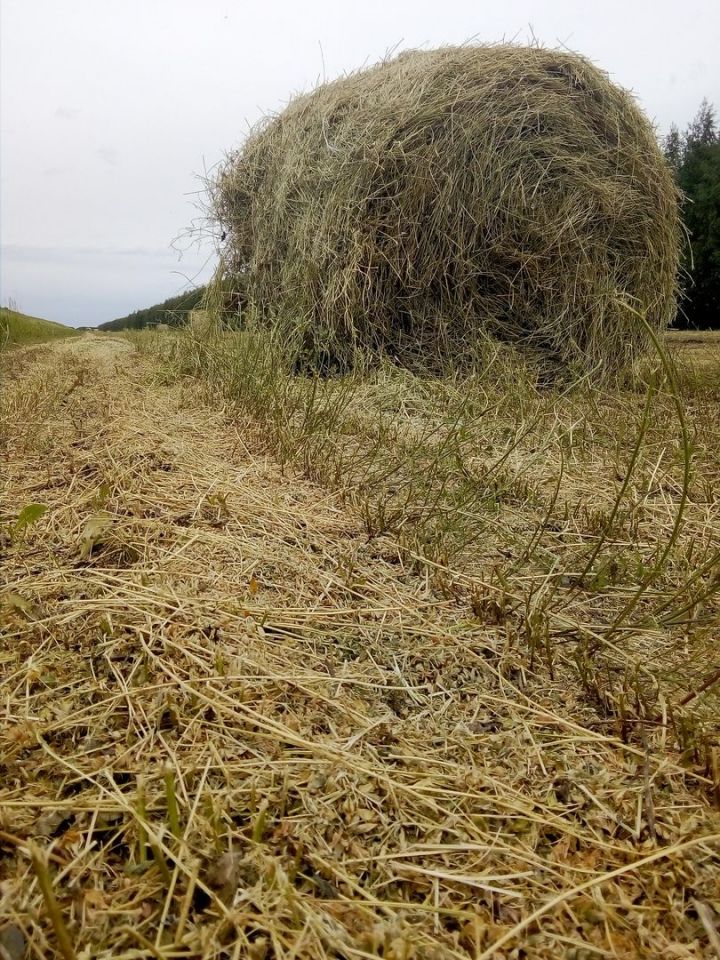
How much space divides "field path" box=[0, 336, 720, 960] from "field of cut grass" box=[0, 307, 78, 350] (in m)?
6.12

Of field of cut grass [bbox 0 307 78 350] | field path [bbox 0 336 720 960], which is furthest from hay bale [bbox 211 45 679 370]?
field of cut grass [bbox 0 307 78 350]

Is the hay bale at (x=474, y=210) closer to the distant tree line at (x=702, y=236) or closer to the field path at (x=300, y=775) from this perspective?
the field path at (x=300, y=775)

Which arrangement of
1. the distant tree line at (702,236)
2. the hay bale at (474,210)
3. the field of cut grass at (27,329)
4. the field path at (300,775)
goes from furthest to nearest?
the distant tree line at (702,236), the field of cut grass at (27,329), the hay bale at (474,210), the field path at (300,775)

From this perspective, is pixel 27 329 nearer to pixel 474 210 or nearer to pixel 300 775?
pixel 474 210

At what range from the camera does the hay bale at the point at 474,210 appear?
3992mm

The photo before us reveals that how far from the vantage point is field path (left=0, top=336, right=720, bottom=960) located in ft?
2.79

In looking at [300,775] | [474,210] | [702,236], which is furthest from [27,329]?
[702,236]

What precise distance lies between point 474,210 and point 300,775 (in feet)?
12.2

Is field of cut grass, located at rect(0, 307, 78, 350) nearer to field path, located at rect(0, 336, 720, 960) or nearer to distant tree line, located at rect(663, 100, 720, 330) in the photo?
field path, located at rect(0, 336, 720, 960)

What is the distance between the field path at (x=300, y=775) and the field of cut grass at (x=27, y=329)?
612 cm

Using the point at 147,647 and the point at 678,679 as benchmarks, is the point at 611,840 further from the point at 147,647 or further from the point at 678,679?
the point at 147,647

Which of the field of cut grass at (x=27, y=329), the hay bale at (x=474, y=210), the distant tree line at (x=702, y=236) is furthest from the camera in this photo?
the distant tree line at (x=702, y=236)

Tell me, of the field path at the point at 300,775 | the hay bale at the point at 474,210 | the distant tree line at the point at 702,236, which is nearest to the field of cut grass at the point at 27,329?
the hay bale at the point at 474,210

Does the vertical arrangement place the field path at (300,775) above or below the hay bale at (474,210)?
below
